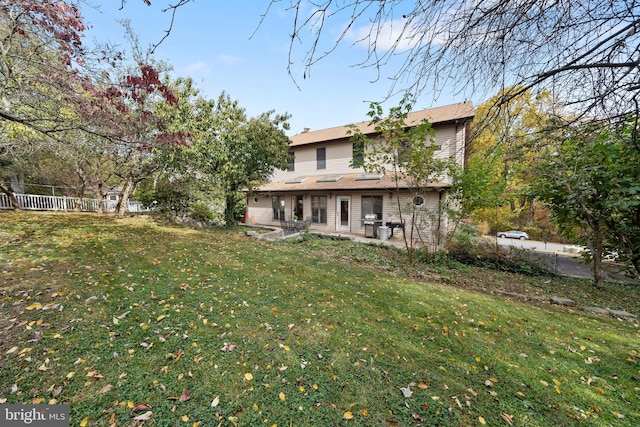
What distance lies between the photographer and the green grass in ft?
7.04

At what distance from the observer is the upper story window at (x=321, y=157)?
16.3 meters

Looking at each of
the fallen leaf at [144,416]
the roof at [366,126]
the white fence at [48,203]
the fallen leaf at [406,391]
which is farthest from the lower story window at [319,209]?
the white fence at [48,203]

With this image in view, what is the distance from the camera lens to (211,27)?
2049 millimetres

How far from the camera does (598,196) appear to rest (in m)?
5.69

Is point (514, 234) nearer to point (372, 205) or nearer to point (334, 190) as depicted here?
point (372, 205)

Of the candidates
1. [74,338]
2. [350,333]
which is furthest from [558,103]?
[74,338]

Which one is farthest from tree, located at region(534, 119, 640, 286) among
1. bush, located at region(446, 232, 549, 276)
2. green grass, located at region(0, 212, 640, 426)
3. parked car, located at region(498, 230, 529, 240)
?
parked car, located at region(498, 230, 529, 240)

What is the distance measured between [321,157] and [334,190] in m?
3.88

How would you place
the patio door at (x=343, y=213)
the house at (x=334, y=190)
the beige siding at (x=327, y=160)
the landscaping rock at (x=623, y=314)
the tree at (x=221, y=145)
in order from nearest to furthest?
the landscaping rock at (x=623, y=314), the tree at (x=221, y=145), the house at (x=334, y=190), the patio door at (x=343, y=213), the beige siding at (x=327, y=160)

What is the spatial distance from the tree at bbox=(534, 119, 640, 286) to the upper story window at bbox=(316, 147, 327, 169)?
11.6m

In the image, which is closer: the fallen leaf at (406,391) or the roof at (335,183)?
the fallen leaf at (406,391)

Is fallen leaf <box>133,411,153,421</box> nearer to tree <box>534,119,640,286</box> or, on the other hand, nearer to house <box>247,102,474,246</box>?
tree <box>534,119,640,286</box>

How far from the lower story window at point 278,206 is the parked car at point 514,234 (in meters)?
19.7

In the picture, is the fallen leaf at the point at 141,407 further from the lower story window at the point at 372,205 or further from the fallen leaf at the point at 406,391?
the lower story window at the point at 372,205
